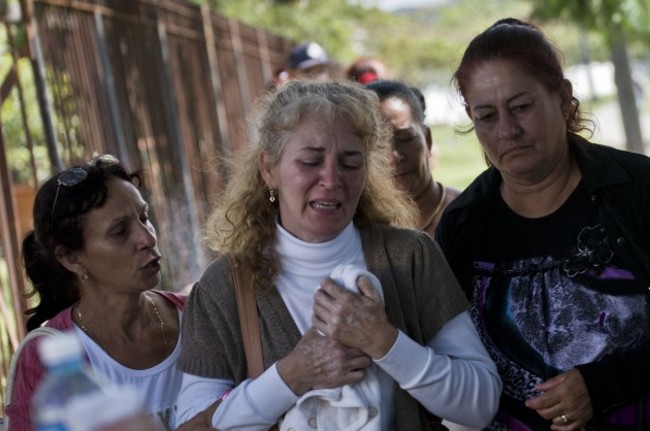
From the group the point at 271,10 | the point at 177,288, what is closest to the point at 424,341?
the point at 177,288

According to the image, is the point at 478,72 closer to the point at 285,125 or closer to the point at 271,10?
the point at 285,125

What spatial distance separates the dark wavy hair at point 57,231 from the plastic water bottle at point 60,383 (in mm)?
1662

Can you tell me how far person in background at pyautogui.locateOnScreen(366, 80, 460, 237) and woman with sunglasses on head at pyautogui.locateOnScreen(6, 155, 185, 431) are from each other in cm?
130

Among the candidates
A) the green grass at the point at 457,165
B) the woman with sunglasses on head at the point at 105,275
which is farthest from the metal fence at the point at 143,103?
the green grass at the point at 457,165

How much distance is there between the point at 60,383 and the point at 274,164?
4.76 ft

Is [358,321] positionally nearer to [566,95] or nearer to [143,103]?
[566,95]

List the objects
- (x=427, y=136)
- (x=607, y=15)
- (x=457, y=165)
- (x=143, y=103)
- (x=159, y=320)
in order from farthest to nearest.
Answer: (x=457, y=165)
(x=607, y=15)
(x=143, y=103)
(x=427, y=136)
(x=159, y=320)

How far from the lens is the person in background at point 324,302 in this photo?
2564 millimetres

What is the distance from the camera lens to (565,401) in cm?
271

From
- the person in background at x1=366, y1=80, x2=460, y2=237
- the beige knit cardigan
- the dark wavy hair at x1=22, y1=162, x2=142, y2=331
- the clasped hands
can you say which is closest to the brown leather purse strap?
the beige knit cardigan

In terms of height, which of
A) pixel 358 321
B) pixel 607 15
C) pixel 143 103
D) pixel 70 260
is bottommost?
pixel 358 321

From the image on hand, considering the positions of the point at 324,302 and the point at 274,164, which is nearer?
the point at 324,302

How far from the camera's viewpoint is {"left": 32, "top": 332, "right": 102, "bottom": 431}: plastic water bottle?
1.43 metres

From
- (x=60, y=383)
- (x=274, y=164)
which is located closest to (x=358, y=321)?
(x=274, y=164)
